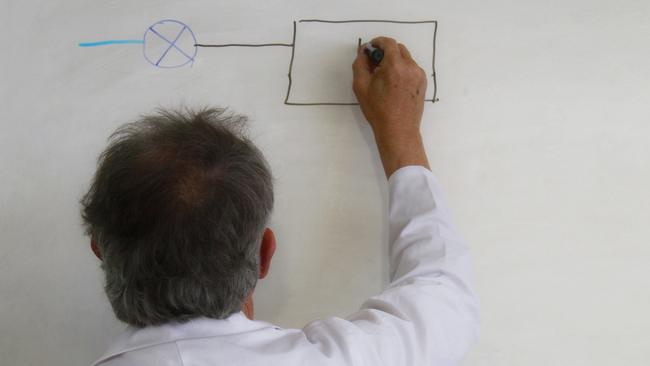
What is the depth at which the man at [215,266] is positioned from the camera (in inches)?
20.1

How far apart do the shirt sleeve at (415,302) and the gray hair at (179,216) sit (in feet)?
0.50

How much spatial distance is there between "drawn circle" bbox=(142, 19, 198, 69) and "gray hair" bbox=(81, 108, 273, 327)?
25 centimetres

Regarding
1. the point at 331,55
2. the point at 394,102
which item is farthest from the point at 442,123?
the point at 331,55

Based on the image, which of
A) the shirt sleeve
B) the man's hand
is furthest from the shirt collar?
the man's hand

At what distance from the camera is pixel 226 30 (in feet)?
2.64

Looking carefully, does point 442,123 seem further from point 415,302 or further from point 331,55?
point 415,302

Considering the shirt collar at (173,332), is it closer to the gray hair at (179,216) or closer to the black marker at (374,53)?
the gray hair at (179,216)

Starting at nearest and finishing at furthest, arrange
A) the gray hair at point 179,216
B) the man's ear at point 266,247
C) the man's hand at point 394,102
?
the gray hair at point 179,216
the man's ear at point 266,247
the man's hand at point 394,102

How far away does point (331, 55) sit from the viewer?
803 millimetres

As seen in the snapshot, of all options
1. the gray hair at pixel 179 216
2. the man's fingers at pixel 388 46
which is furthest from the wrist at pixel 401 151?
the gray hair at pixel 179 216

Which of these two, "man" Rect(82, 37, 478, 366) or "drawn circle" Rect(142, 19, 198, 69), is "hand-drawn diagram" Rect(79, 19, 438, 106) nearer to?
"drawn circle" Rect(142, 19, 198, 69)

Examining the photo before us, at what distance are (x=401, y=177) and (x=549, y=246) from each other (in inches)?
11.7

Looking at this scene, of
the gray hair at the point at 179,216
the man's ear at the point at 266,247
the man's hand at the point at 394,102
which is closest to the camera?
the gray hair at the point at 179,216

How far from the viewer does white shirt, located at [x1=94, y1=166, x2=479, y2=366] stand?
22.0 inches
